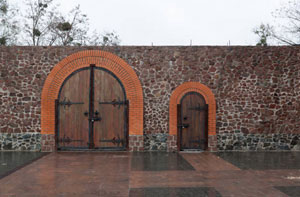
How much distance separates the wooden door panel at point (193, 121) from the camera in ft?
36.6

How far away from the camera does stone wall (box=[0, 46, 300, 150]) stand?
11.1 metres

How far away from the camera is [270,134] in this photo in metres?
11.3

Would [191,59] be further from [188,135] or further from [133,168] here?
[133,168]

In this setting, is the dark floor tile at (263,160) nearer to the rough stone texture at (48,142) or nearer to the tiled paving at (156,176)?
the tiled paving at (156,176)

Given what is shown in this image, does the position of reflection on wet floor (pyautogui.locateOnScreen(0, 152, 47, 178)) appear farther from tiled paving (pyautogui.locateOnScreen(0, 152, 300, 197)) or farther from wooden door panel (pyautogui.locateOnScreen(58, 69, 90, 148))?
wooden door panel (pyautogui.locateOnScreen(58, 69, 90, 148))

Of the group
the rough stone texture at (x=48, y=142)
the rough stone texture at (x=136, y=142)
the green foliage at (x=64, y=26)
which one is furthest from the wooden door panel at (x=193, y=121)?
the green foliage at (x=64, y=26)

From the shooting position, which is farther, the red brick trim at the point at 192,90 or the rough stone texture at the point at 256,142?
the rough stone texture at the point at 256,142

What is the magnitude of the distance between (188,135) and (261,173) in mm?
3939

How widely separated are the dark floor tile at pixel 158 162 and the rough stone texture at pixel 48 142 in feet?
10.3

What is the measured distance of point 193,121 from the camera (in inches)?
440

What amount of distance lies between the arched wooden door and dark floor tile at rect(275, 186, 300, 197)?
16.6 ft

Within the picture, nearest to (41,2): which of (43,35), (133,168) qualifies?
(43,35)

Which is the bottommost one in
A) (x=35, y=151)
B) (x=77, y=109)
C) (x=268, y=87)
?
(x=35, y=151)

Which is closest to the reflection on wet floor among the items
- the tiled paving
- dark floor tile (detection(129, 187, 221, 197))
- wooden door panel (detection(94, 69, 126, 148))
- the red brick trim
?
the tiled paving
